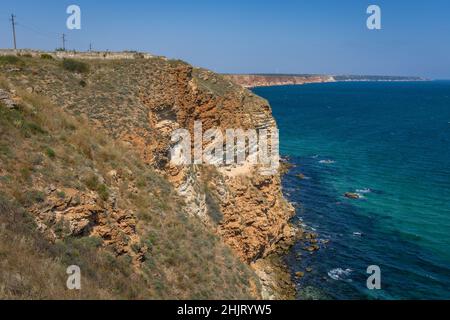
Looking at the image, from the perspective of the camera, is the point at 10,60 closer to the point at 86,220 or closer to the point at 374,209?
the point at 86,220

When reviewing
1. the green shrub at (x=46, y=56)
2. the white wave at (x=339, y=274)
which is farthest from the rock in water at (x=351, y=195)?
the green shrub at (x=46, y=56)

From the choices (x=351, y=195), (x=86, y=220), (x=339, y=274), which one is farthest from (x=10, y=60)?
(x=351, y=195)

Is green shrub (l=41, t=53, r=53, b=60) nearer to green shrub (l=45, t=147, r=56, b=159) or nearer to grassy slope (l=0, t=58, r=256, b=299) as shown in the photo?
grassy slope (l=0, t=58, r=256, b=299)

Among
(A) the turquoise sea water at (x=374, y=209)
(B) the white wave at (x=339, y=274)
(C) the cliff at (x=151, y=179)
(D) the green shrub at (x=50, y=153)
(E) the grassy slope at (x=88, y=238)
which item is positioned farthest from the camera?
(B) the white wave at (x=339, y=274)

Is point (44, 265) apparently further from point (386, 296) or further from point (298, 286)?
point (386, 296)

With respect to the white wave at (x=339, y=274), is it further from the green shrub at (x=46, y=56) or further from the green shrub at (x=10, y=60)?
the green shrub at (x=10, y=60)

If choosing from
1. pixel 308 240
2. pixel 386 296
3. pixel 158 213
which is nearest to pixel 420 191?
pixel 308 240
